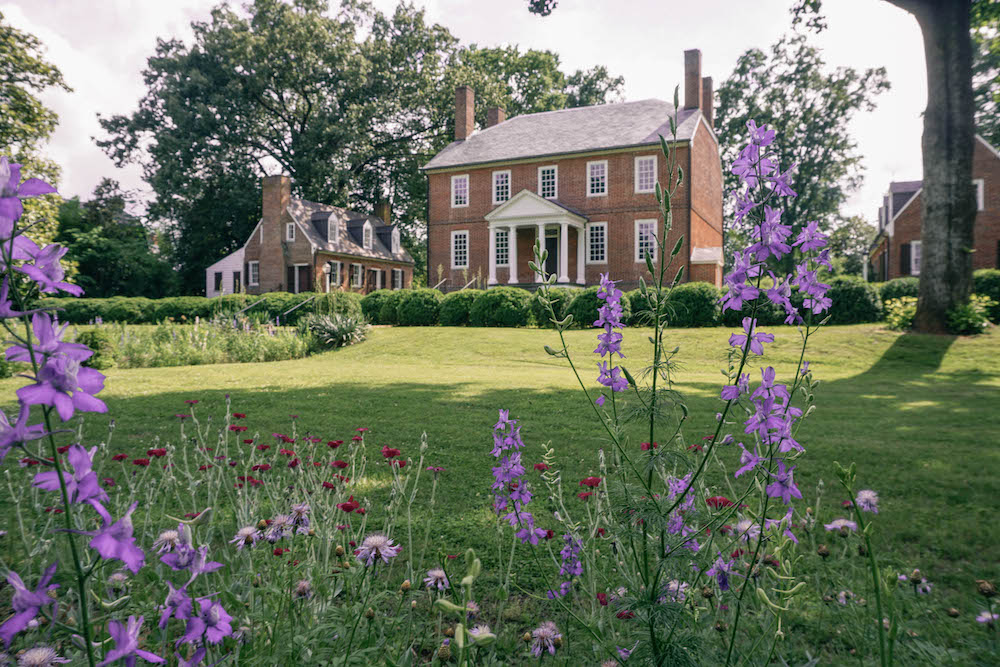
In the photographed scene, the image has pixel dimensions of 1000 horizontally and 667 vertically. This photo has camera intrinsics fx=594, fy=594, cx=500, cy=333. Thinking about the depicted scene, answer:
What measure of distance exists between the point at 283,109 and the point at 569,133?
18.8 metres

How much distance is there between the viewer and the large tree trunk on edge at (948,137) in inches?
464

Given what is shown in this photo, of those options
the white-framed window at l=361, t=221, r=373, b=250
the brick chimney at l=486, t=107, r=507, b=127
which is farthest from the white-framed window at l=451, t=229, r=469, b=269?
the white-framed window at l=361, t=221, r=373, b=250

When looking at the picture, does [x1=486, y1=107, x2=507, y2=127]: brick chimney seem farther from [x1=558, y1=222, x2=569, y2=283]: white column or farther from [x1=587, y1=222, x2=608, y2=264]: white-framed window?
[x1=587, y1=222, x2=608, y2=264]: white-framed window

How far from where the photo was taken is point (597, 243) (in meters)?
27.7

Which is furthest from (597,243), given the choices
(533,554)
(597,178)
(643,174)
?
(533,554)

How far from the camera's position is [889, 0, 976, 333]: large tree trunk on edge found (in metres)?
11.8

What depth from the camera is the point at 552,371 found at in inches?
438

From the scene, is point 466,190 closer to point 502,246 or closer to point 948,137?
point 502,246

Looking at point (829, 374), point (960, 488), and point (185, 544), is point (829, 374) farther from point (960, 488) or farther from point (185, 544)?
point (185, 544)

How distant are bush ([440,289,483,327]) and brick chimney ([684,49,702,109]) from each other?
15.7 metres

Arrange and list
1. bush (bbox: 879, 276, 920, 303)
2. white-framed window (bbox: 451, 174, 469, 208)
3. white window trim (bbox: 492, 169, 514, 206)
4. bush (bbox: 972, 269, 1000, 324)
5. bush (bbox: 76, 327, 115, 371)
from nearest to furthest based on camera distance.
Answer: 1. bush (bbox: 76, 327, 115, 371)
2. bush (bbox: 972, 269, 1000, 324)
3. bush (bbox: 879, 276, 920, 303)
4. white window trim (bbox: 492, 169, 514, 206)
5. white-framed window (bbox: 451, 174, 469, 208)

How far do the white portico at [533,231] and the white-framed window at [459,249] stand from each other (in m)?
1.56

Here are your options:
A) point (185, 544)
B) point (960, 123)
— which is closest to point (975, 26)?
point (960, 123)

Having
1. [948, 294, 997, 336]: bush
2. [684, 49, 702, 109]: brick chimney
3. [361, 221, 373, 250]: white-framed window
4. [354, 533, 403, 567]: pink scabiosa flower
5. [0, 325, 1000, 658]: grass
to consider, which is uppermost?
[684, 49, 702, 109]: brick chimney
